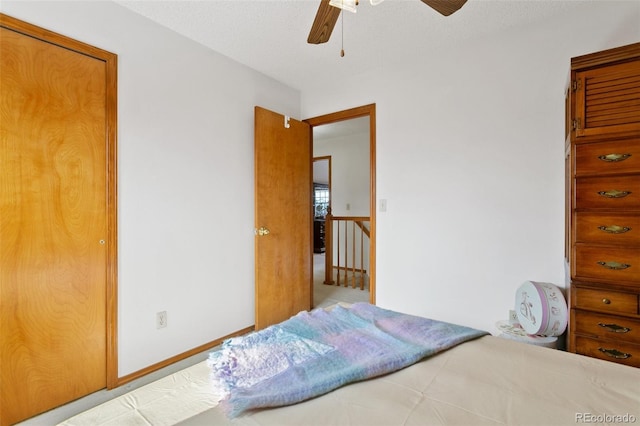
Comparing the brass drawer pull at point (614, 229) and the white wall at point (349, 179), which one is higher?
the white wall at point (349, 179)

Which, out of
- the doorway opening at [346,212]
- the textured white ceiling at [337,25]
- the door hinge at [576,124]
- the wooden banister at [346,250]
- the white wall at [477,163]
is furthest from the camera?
the wooden banister at [346,250]

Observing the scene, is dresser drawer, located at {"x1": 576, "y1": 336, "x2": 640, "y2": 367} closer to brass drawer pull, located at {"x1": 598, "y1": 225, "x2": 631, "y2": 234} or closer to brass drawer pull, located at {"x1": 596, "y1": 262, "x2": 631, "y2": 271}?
brass drawer pull, located at {"x1": 596, "y1": 262, "x2": 631, "y2": 271}

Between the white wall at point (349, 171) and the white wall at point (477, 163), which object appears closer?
the white wall at point (477, 163)

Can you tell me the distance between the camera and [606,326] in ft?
5.28

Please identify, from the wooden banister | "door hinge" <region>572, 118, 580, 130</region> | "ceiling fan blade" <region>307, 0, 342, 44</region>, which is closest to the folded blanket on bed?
"door hinge" <region>572, 118, 580, 130</region>

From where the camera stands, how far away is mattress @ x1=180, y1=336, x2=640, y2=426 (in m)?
0.80

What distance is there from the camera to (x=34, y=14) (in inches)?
64.5

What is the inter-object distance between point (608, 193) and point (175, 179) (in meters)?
A: 2.67

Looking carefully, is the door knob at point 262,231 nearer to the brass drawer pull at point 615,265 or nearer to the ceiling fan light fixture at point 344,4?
the ceiling fan light fixture at point 344,4

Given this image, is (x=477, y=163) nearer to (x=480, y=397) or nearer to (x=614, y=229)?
(x=614, y=229)

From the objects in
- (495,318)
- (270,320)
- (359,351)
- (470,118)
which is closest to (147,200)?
(270,320)

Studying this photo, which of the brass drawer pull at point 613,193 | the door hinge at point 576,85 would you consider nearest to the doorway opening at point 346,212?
the door hinge at point 576,85

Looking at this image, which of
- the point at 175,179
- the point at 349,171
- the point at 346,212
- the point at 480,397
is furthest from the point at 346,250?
the point at 480,397

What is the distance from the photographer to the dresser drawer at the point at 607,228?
5.04 feet
